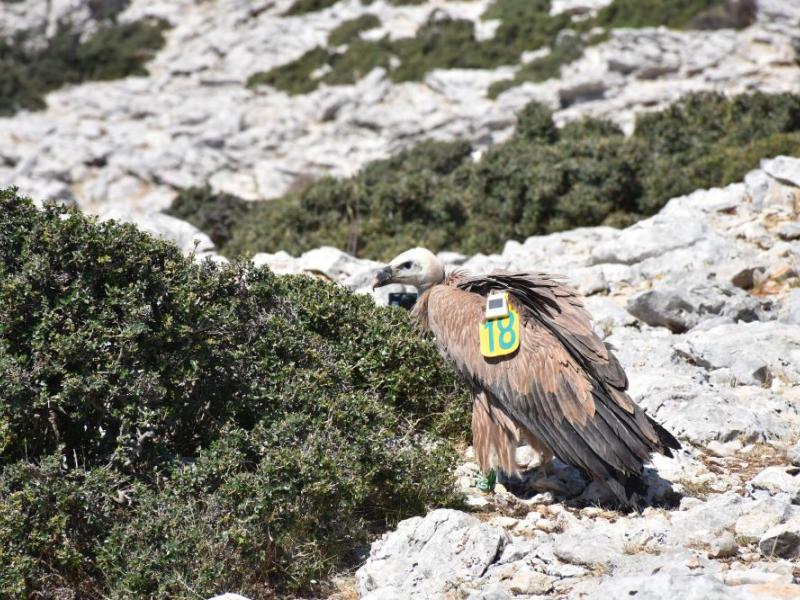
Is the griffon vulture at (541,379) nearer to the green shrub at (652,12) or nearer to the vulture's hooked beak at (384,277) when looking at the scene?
the vulture's hooked beak at (384,277)

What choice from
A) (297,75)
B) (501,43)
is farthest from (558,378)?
(297,75)

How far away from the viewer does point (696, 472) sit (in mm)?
6273

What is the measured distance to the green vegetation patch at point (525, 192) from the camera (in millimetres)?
13781

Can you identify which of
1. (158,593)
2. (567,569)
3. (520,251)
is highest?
(158,593)

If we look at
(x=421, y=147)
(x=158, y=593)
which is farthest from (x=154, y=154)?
(x=158, y=593)

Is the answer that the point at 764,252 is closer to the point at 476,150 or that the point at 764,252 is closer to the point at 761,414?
the point at 761,414

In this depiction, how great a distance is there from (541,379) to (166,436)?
2471mm

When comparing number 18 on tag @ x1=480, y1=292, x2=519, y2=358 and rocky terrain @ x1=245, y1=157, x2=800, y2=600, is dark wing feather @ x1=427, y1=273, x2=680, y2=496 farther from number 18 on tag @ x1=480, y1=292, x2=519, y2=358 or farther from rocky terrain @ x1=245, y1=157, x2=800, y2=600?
rocky terrain @ x1=245, y1=157, x2=800, y2=600

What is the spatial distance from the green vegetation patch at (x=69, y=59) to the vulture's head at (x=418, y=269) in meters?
28.8

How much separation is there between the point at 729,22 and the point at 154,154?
17.9m

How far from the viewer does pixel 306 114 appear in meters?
28.8

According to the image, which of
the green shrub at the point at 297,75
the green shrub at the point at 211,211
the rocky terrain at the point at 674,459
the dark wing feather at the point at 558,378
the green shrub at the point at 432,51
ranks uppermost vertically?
the dark wing feather at the point at 558,378

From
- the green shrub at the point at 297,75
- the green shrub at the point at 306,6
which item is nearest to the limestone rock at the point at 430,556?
the green shrub at the point at 297,75

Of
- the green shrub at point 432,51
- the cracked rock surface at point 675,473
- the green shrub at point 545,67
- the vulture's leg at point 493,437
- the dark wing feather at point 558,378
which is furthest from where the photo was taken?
the green shrub at point 432,51
